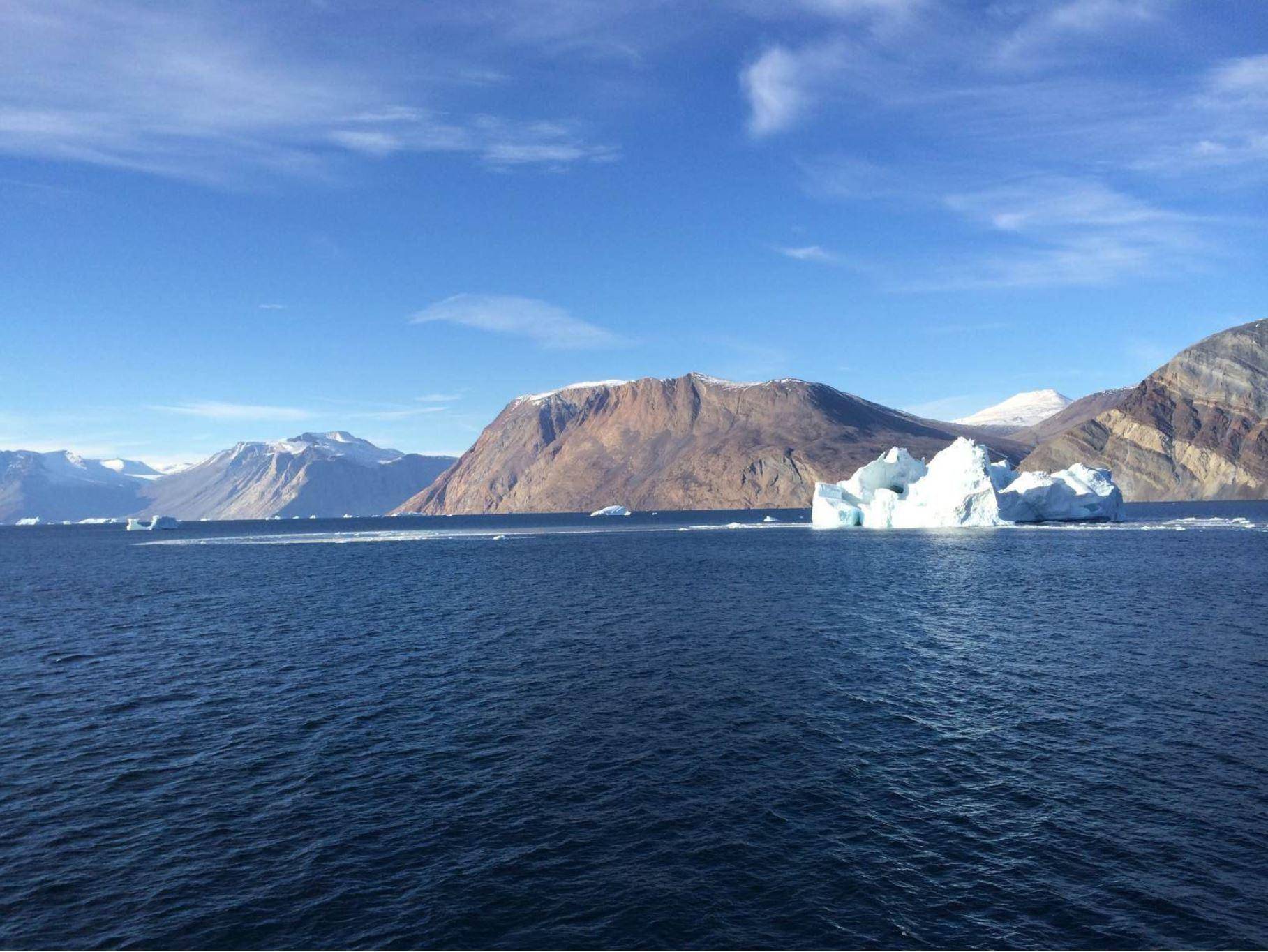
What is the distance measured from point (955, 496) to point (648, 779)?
12604 cm

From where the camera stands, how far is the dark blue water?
15.9 meters

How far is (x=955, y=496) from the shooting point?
134375mm

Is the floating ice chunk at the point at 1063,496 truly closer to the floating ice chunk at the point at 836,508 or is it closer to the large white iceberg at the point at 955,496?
the large white iceberg at the point at 955,496

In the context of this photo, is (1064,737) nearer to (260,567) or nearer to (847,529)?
(260,567)

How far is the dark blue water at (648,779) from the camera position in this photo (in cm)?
1586

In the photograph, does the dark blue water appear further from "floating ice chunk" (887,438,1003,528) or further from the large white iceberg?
the large white iceberg

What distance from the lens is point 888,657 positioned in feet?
127

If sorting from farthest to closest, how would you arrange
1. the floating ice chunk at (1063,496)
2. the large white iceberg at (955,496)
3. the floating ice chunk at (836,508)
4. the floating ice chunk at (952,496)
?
the floating ice chunk at (836,508) < the floating ice chunk at (1063,496) < the large white iceberg at (955,496) < the floating ice chunk at (952,496)

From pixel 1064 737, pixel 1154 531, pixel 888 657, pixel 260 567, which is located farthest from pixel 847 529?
pixel 1064 737

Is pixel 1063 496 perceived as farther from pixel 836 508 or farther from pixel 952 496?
pixel 836 508

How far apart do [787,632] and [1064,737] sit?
20143 mm

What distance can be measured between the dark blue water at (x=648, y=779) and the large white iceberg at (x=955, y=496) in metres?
83.8

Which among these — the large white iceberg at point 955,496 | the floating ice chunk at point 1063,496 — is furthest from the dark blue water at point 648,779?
the floating ice chunk at point 1063,496

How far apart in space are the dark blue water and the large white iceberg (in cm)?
8378
